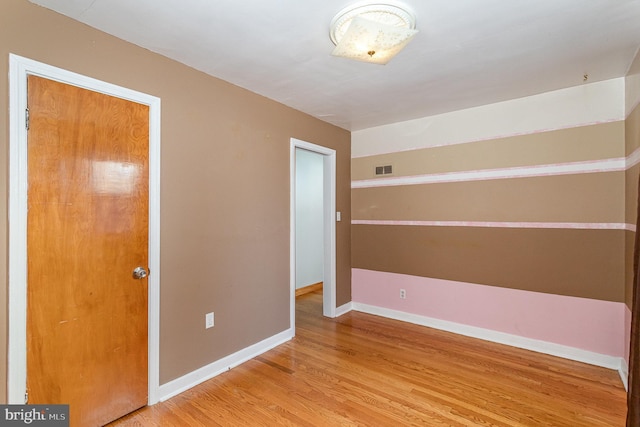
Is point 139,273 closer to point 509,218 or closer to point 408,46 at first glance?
point 408,46

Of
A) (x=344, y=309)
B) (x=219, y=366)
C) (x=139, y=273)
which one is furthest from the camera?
(x=344, y=309)

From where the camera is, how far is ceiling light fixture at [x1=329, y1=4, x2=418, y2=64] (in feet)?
5.33

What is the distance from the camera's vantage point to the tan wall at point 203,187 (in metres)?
1.68

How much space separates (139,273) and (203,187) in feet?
2.56

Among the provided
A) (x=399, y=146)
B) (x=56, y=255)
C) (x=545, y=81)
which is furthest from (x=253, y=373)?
(x=545, y=81)

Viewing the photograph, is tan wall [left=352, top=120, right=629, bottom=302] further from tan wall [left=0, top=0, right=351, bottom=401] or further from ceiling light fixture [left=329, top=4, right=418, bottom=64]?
ceiling light fixture [left=329, top=4, right=418, bottom=64]

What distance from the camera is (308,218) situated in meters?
5.12

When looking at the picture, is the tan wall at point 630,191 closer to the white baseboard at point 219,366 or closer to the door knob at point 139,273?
the white baseboard at point 219,366

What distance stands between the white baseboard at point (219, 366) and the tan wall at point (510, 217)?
159cm

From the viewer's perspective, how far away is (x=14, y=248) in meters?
1.53

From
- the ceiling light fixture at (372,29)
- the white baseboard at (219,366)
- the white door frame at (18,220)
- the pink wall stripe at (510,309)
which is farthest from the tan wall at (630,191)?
the white door frame at (18,220)

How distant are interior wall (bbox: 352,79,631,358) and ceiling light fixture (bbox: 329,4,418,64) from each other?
1873 mm

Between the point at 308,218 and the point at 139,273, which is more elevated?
the point at 308,218

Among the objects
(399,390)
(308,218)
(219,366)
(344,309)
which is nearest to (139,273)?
(219,366)
